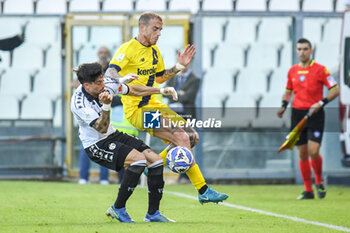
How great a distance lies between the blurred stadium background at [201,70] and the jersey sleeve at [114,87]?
7992 mm

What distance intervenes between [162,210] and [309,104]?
348 centimetres

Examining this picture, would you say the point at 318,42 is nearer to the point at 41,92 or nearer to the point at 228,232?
the point at 41,92

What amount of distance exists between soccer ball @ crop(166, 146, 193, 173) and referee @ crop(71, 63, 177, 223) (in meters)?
0.27

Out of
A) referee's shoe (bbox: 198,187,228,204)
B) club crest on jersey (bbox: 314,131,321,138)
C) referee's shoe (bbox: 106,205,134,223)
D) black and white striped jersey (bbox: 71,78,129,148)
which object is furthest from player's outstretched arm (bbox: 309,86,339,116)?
referee's shoe (bbox: 106,205,134,223)

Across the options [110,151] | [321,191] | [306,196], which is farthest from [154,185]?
[321,191]

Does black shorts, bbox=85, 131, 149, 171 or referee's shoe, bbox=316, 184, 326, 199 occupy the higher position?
black shorts, bbox=85, 131, 149, 171

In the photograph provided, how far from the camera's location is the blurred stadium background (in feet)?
53.2

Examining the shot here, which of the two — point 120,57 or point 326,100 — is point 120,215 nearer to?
point 120,57

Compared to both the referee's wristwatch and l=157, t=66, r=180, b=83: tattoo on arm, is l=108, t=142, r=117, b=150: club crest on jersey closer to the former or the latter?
l=157, t=66, r=180, b=83: tattoo on arm

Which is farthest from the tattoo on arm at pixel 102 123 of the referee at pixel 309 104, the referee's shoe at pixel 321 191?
the referee's shoe at pixel 321 191

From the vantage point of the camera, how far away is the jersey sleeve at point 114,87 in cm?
788

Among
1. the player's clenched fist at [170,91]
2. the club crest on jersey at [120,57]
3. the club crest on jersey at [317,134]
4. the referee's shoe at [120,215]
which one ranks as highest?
the club crest on jersey at [120,57]

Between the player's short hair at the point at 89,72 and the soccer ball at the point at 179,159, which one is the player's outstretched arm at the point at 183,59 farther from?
the player's short hair at the point at 89,72

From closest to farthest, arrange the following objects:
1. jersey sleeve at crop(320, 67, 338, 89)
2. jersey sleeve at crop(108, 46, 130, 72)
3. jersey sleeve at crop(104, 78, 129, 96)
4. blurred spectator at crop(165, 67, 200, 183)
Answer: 1. jersey sleeve at crop(104, 78, 129, 96)
2. jersey sleeve at crop(108, 46, 130, 72)
3. jersey sleeve at crop(320, 67, 338, 89)
4. blurred spectator at crop(165, 67, 200, 183)
